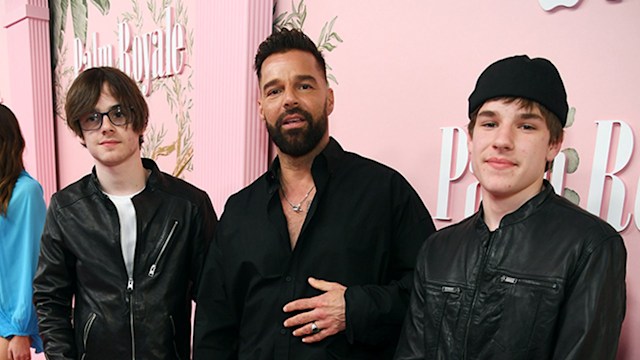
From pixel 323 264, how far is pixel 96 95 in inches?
36.7

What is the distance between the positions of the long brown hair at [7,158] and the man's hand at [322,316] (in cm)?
134

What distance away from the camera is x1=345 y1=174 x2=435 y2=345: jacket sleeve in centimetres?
121

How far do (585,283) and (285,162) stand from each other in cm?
88

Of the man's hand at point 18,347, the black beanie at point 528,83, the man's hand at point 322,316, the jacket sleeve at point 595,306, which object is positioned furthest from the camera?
the man's hand at point 18,347

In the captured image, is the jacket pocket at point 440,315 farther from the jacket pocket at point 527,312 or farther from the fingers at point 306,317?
the fingers at point 306,317

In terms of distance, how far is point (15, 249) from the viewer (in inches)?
71.6

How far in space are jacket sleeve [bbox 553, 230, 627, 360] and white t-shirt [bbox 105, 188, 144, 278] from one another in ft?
4.07

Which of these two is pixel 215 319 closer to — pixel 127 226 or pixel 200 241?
pixel 200 241

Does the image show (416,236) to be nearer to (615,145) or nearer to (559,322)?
(559,322)

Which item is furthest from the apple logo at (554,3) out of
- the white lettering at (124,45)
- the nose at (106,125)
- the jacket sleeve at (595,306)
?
the white lettering at (124,45)

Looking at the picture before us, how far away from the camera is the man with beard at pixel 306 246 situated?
1.24 metres

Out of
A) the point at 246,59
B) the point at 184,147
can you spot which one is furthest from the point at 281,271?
the point at 184,147

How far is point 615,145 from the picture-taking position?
1.20 meters

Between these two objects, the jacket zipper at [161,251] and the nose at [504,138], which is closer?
the nose at [504,138]
